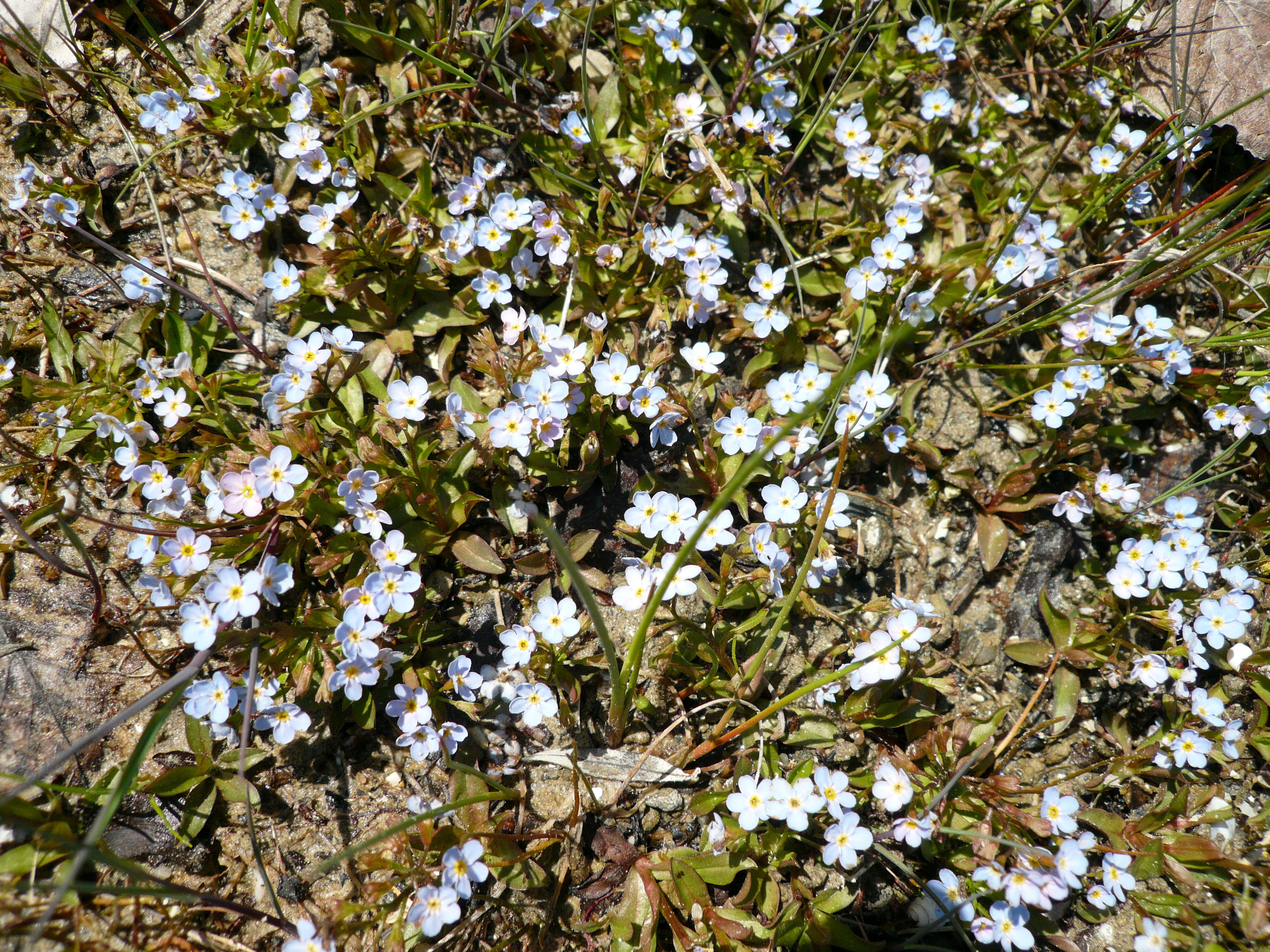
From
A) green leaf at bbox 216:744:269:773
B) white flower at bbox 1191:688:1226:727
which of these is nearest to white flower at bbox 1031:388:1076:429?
white flower at bbox 1191:688:1226:727

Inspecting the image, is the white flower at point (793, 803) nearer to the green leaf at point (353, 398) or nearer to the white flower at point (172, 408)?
the green leaf at point (353, 398)

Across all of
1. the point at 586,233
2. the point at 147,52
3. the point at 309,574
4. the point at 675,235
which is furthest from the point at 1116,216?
the point at 147,52

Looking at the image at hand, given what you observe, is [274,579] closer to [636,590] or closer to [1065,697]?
[636,590]

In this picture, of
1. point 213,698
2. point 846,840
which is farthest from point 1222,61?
point 213,698

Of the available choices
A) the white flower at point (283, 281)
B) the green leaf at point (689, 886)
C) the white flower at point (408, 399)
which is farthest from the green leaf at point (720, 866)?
the white flower at point (283, 281)

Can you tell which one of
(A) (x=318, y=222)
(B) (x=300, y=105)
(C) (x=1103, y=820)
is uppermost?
(B) (x=300, y=105)

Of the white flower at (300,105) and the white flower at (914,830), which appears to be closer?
the white flower at (914,830)

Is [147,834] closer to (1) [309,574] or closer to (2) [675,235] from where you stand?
(1) [309,574]
